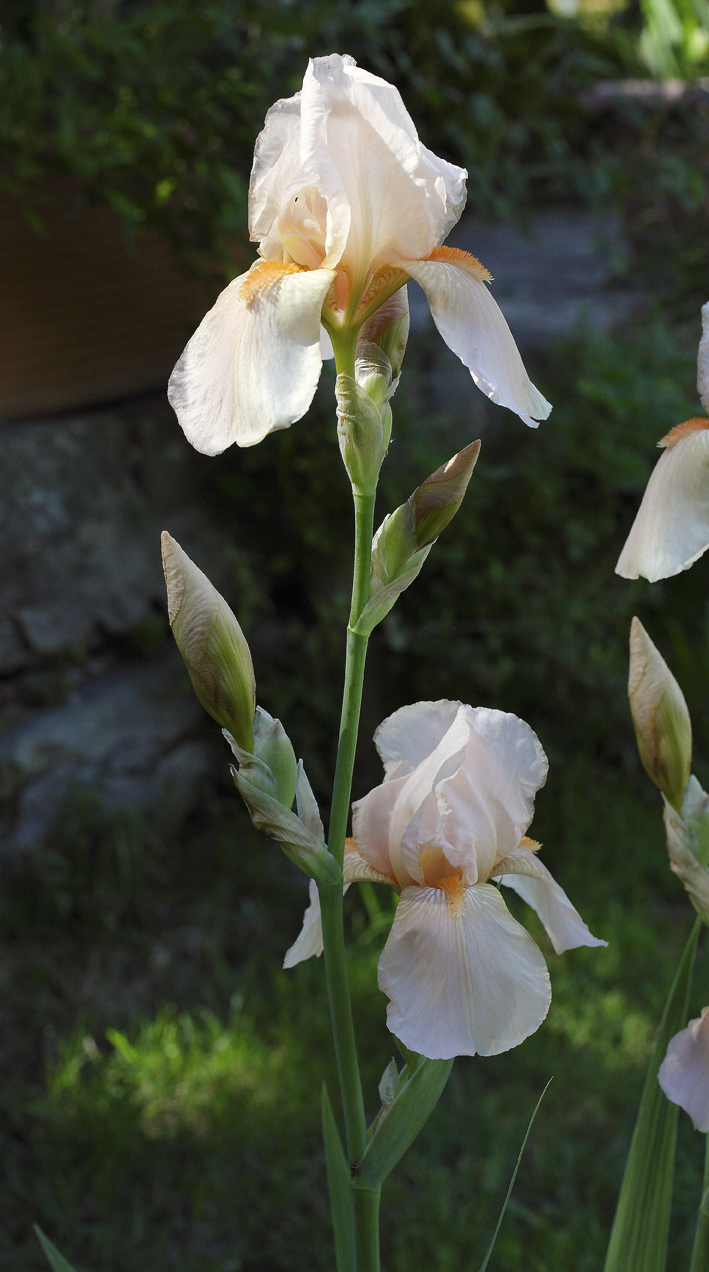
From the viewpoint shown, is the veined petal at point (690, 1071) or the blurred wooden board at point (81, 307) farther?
the blurred wooden board at point (81, 307)

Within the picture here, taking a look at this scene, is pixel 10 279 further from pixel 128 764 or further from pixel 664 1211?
pixel 664 1211

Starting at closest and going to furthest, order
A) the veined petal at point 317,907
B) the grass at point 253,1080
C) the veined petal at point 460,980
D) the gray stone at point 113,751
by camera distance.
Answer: the veined petal at point 460,980 < the veined petal at point 317,907 < the grass at point 253,1080 < the gray stone at point 113,751

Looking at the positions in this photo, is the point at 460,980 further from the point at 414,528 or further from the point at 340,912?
the point at 414,528

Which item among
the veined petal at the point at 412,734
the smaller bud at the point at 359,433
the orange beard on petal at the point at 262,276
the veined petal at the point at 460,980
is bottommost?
the veined petal at the point at 460,980

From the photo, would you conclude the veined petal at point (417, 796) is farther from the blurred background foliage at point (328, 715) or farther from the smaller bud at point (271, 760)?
the blurred background foliage at point (328, 715)

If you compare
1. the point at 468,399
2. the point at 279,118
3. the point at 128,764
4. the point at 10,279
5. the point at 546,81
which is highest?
the point at 279,118

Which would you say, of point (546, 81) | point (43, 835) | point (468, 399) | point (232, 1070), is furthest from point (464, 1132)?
point (546, 81)

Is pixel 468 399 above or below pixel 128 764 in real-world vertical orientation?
above

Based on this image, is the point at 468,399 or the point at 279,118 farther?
the point at 468,399

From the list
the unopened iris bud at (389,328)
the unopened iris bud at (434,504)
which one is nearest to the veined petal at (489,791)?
the unopened iris bud at (434,504)
